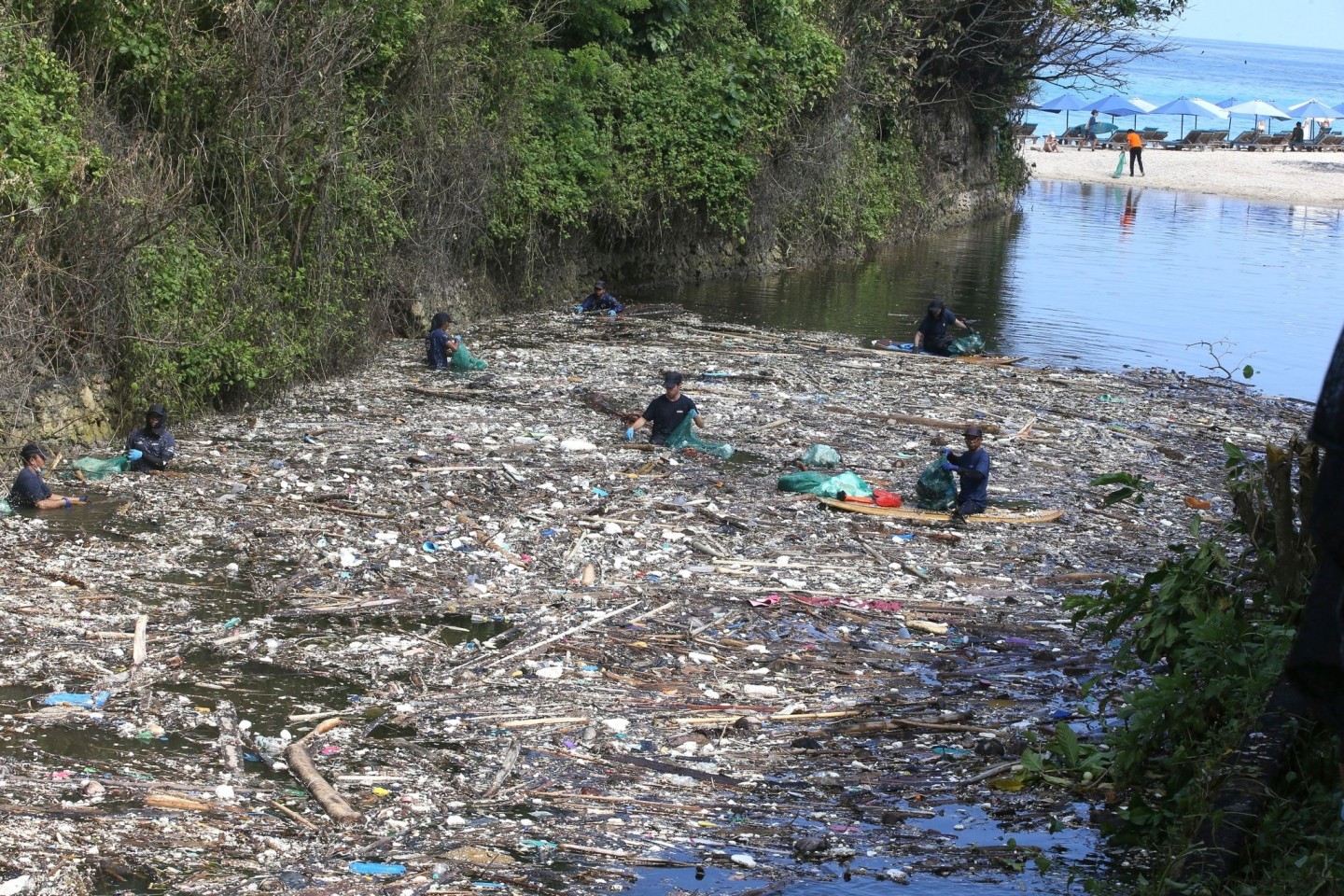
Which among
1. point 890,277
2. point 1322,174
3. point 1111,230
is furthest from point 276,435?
point 1322,174

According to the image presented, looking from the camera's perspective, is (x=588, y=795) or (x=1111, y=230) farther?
(x=1111, y=230)

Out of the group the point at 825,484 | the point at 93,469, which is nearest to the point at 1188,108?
the point at 825,484

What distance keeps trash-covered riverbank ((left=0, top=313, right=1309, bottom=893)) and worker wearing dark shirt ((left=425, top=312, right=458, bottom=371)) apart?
2.26 metres

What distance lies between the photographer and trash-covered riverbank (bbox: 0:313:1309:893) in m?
6.51

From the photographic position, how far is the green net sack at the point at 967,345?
20.9 m

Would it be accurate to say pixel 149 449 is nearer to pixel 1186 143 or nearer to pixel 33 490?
pixel 33 490

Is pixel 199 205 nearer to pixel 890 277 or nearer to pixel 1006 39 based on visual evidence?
pixel 890 277

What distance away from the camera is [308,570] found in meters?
10.2

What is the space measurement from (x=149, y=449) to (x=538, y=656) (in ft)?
18.3

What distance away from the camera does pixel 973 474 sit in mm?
12656

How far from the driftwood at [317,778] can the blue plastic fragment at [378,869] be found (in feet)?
1.45

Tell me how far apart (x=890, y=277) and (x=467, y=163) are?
43.0 ft

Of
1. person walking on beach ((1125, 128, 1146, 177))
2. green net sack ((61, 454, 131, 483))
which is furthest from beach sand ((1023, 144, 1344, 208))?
green net sack ((61, 454, 131, 483))

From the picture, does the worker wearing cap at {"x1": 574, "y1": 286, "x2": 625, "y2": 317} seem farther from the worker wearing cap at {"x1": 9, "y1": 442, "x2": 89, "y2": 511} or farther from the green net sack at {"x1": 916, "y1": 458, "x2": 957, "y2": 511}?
the worker wearing cap at {"x1": 9, "y1": 442, "x2": 89, "y2": 511}
